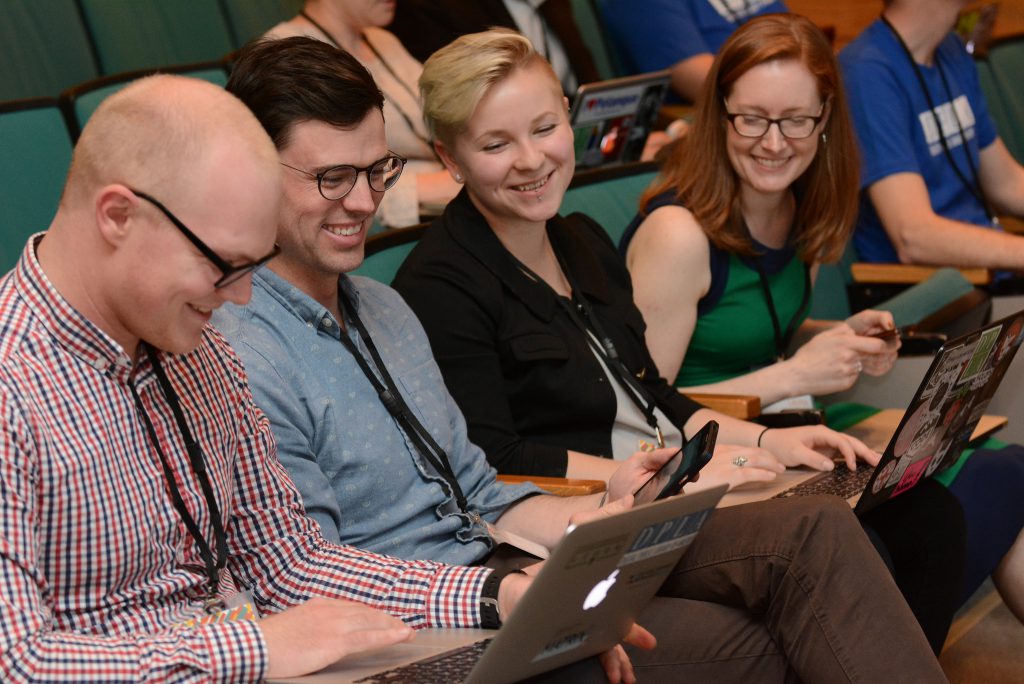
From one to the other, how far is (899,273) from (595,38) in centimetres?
157

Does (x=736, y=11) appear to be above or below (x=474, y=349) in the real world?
Result: above

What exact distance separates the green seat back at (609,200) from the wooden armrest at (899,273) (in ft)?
2.10

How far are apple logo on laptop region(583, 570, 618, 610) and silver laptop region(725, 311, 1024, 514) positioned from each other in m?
0.53

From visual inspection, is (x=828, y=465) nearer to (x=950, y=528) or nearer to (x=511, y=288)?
(x=950, y=528)

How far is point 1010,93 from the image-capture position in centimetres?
488

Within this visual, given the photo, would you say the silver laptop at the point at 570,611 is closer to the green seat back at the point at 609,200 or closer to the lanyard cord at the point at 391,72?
the green seat back at the point at 609,200

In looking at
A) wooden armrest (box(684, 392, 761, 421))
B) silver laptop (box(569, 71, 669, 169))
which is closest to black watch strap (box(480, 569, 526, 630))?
wooden armrest (box(684, 392, 761, 421))

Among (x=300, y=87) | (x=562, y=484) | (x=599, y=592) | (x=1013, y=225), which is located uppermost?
(x=300, y=87)

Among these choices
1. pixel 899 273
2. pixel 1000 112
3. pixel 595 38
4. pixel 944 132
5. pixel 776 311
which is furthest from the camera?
pixel 1000 112

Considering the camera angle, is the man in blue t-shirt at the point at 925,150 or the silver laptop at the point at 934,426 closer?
the silver laptop at the point at 934,426

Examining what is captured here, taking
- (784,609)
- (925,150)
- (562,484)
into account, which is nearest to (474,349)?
(562,484)

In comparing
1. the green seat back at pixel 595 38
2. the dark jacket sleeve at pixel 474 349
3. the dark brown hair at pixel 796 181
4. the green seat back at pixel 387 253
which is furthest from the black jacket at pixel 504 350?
the green seat back at pixel 595 38

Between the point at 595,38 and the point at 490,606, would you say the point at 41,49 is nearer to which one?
the point at 595,38

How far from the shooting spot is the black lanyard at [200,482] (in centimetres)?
125
